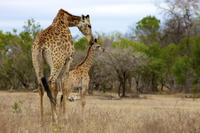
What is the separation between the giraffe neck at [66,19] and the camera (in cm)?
762

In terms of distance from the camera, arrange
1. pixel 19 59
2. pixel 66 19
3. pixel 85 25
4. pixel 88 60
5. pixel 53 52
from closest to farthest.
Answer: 1. pixel 53 52
2. pixel 66 19
3. pixel 85 25
4. pixel 88 60
5. pixel 19 59

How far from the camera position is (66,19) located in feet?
25.9

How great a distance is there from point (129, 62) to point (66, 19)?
54.6ft

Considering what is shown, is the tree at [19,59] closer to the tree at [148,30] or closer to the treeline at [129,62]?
the treeline at [129,62]

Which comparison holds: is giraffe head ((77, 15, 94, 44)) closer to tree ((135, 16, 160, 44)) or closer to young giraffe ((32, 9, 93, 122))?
young giraffe ((32, 9, 93, 122))

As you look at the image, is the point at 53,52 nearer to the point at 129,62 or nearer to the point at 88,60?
the point at 88,60

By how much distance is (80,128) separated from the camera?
20.5 ft

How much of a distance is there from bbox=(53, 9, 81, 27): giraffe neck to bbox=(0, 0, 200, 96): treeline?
1621 cm

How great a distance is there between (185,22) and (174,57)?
6762 mm

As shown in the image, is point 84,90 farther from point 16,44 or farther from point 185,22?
point 185,22

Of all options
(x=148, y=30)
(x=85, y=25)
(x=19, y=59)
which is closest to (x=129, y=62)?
(x=19, y=59)

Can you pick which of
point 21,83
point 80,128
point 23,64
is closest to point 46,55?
point 80,128

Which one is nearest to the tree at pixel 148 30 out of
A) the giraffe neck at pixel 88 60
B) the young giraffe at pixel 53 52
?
the giraffe neck at pixel 88 60

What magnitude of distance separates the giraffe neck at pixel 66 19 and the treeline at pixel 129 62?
1621cm
